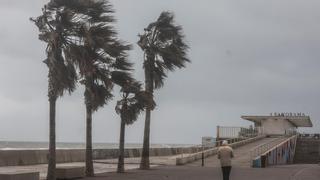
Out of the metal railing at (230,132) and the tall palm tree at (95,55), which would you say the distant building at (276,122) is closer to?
the metal railing at (230,132)

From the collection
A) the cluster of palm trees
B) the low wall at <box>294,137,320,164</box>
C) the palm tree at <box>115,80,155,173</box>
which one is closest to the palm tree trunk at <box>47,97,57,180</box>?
the cluster of palm trees

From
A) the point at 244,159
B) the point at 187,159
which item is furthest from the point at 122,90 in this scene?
the point at 244,159

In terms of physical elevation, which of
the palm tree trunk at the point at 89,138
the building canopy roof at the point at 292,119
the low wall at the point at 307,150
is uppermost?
the building canopy roof at the point at 292,119

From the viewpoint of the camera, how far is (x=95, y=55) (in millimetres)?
23672

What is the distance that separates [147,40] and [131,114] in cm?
527

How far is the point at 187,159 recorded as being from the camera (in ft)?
129

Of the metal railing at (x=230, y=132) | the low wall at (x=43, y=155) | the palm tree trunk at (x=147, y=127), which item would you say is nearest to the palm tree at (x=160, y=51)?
the palm tree trunk at (x=147, y=127)

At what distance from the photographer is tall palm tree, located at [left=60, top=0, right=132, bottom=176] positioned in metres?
22.0

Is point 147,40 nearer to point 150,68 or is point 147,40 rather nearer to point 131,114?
point 150,68

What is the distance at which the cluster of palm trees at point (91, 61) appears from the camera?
2145 cm

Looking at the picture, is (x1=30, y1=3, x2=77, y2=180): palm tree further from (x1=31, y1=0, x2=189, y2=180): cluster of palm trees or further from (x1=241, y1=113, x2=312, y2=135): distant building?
(x1=241, y1=113, x2=312, y2=135): distant building

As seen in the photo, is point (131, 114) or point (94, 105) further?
point (131, 114)

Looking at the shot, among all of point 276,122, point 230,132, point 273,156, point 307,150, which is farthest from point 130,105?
point 276,122

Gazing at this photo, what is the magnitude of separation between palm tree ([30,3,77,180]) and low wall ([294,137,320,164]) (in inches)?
2106
